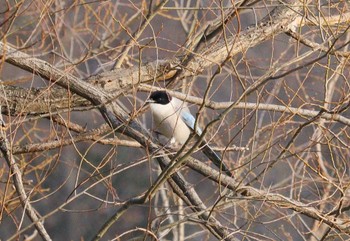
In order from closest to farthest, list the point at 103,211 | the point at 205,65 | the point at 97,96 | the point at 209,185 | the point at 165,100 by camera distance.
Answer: the point at 97,96, the point at 205,65, the point at 165,100, the point at 209,185, the point at 103,211

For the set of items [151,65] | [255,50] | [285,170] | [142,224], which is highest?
[151,65]

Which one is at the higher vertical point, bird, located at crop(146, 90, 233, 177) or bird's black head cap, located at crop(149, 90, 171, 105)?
bird's black head cap, located at crop(149, 90, 171, 105)

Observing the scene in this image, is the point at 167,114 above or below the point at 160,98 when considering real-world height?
below

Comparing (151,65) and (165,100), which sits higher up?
(151,65)

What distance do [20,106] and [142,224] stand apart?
25.0ft

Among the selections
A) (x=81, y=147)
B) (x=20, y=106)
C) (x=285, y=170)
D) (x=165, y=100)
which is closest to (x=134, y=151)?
(x=81, y=147)

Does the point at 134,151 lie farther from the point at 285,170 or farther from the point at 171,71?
the point at 171,71

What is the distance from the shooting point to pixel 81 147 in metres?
11.7

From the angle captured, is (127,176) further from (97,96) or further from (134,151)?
(97,96)

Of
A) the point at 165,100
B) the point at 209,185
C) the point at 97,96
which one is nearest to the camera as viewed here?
the point at 97,96

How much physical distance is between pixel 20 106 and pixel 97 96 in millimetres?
402

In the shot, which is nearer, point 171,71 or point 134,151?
point 171,71

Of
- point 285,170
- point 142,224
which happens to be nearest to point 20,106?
point 285,170

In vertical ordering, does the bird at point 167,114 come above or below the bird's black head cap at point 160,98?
below
